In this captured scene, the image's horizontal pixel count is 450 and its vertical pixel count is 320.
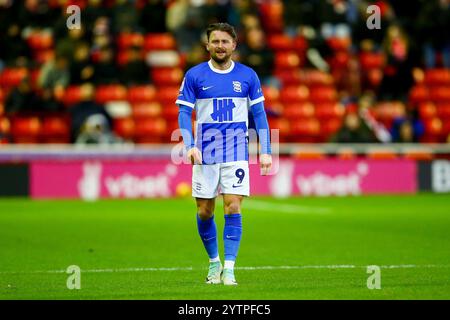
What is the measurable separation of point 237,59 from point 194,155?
14.8m

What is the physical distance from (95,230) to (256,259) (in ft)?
13.5

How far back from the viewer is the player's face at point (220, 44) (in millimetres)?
8922

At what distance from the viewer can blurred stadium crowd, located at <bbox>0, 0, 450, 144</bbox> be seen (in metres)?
22.4

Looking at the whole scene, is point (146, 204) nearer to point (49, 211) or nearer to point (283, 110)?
point (49, 211)

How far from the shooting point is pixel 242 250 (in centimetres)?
1220

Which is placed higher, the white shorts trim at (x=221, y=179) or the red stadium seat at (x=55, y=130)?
the red stadium seat at (x=55, y=130)

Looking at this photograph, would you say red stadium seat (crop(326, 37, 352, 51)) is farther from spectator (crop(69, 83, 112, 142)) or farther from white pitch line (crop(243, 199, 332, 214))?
spectator (crop(69, 83, 112, 142))

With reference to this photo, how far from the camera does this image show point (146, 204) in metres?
20.0

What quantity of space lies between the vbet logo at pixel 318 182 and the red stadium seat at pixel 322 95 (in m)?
3.11

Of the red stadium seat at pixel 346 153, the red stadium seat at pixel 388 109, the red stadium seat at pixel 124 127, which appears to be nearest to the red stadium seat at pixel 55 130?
the red stadium seat at pixel 124 127

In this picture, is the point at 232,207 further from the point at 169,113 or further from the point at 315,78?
the point at 315,78

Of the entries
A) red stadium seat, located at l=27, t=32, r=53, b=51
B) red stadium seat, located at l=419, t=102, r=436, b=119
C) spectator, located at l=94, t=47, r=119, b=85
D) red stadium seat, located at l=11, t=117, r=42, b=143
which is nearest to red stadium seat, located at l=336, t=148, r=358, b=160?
red stadium seat, located at l=419, t=102, r=436, b=119

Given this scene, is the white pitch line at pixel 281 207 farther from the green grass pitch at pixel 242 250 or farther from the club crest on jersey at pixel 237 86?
the club crest on jersey at pixel 237 86

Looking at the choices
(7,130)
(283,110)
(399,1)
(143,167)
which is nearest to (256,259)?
(143,167)
